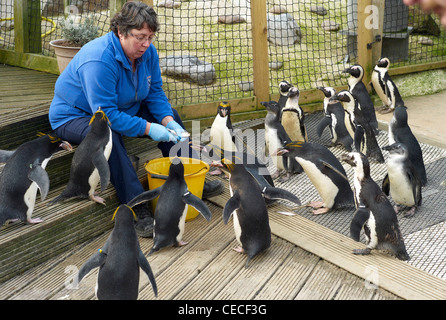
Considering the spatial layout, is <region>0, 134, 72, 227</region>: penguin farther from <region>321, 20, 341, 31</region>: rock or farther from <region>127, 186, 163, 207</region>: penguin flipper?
<region>321, 20, 341, 31</region>: rock

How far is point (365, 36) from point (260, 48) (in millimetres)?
1243

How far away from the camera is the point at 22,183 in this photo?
261 cm

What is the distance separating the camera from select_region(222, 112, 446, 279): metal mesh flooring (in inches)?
106

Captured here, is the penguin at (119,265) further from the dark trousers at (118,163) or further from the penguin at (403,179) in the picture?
the penguin at (403,179)

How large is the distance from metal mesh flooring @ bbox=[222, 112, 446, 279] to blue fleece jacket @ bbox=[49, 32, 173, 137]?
118 cm

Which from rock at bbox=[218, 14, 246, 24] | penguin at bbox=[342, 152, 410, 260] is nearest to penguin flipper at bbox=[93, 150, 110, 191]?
penguin at bbox=[342, 152, 410, 260]

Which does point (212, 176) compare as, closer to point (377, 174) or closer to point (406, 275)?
point (377, 174)

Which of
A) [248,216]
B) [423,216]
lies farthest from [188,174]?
[423,216]

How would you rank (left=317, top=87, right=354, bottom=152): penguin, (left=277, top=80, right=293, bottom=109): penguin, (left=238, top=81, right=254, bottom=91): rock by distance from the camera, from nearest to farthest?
(left=317, top=87, right=354, bottom=152): penguin
(left=277, top=80, right=293, bottom=109): penguin
(left=238, top=81, right=254, bottom=91): rock

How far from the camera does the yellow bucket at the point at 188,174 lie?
3016 mm

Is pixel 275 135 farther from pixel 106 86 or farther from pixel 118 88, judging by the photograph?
pixel 106 86

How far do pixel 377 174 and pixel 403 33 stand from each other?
2919 millimetres

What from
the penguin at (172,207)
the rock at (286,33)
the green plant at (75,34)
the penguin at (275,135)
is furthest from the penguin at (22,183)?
the rock at (286,33)

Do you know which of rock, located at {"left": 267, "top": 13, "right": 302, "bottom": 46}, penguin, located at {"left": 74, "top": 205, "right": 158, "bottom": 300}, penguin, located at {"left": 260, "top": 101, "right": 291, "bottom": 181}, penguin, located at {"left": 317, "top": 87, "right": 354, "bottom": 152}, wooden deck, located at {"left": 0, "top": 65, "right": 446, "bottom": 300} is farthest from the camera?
rock, located at {"left": 267, "top": 13, "right": 302, "bottom": 46}
